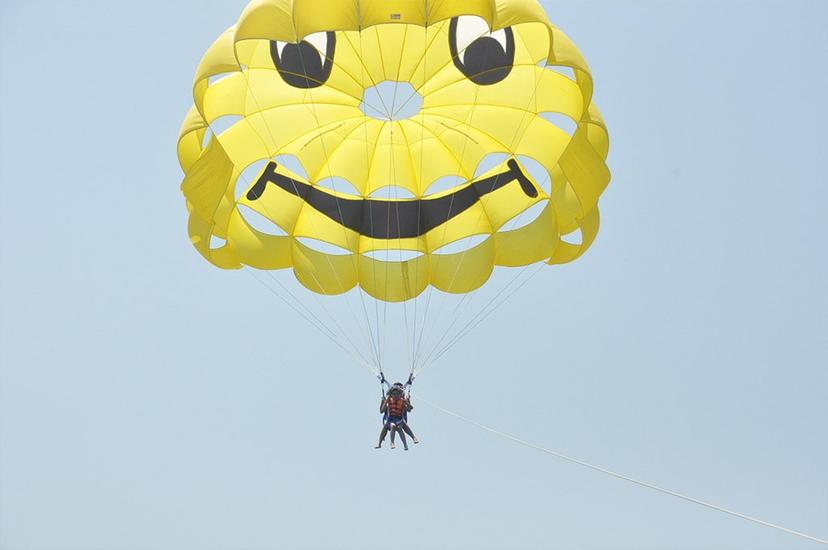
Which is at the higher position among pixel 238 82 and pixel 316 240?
pixel 238 82

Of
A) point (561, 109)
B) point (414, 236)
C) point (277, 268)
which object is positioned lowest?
point (277, 268)

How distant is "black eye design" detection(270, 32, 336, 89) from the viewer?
1462 cm

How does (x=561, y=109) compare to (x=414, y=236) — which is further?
(x=414, y=236)

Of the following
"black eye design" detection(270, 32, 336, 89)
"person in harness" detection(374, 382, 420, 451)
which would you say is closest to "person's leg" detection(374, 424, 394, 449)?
"person in harness" detection(374, 382, 420, 451)

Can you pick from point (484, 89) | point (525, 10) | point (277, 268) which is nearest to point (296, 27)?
point (525, 10)

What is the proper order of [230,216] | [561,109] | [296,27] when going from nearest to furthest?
1. [296,27]
2. [561,109]
3. [230,216]

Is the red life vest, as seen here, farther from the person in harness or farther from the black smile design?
the black smile design

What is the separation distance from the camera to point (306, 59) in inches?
580

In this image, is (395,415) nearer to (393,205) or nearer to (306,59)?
(393,205)

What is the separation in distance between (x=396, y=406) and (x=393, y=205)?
3.32 m

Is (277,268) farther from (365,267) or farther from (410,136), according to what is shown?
(410,136)

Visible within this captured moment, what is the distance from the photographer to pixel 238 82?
1493cm

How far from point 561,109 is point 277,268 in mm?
5158

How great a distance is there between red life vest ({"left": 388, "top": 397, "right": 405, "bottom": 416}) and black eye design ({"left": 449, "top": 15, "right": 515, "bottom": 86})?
16.2 feet
